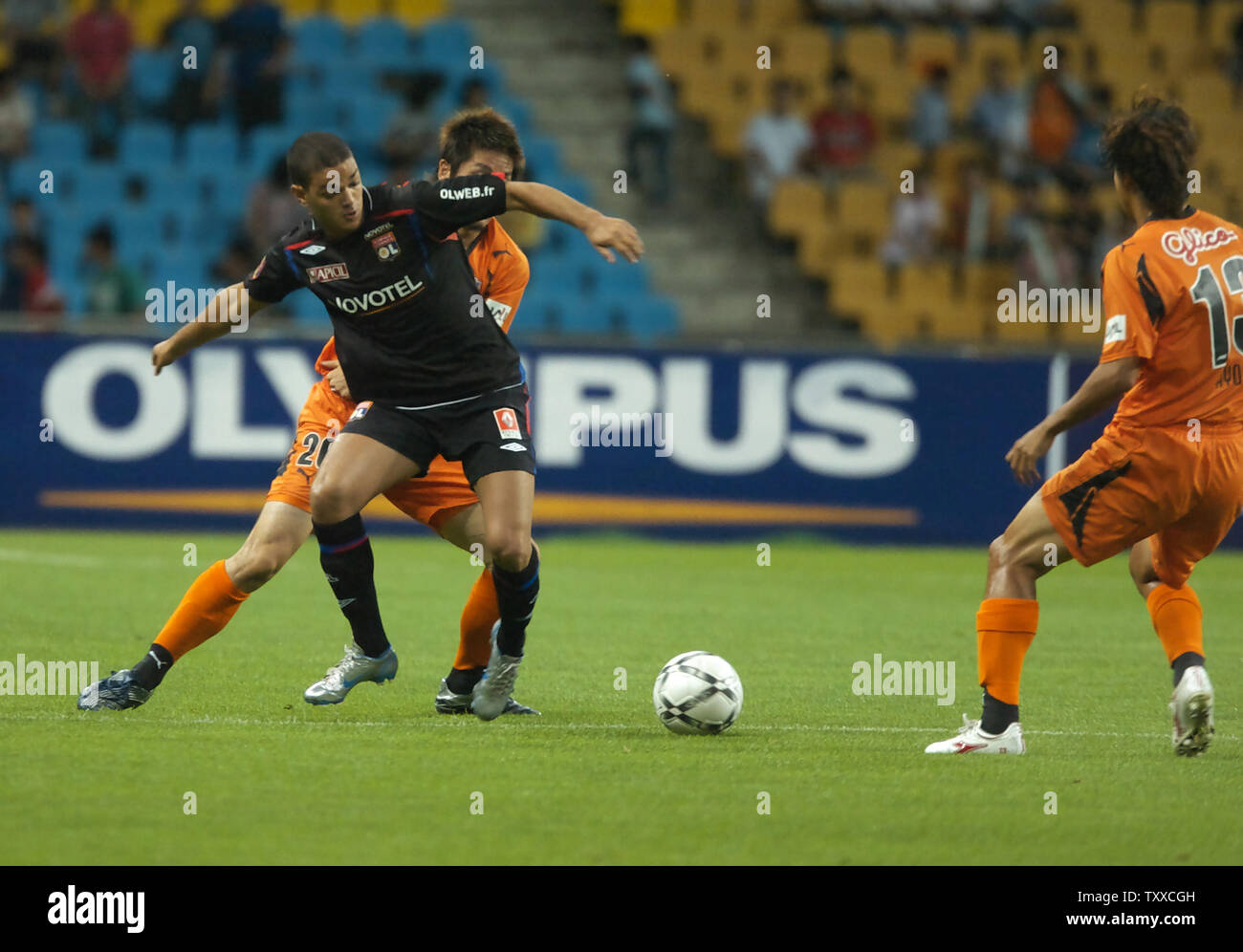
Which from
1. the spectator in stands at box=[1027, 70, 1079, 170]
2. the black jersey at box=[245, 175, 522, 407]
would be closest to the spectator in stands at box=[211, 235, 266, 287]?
the spectator in stands at box=[1027, 70, 1079, 170]

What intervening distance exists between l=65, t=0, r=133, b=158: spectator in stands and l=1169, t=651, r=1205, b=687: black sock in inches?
525

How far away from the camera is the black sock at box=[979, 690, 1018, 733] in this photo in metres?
5.96

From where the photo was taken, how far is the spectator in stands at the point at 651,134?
1745 centimetres

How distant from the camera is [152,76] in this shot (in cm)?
1717

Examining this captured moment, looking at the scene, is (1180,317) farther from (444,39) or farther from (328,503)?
(444,39)

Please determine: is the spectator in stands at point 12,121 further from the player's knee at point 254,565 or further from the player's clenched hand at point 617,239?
the player's clenched hand at point 617,239

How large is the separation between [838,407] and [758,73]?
5888mm

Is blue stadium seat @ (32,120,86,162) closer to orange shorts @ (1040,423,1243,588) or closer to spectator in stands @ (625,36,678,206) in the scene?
spectator in stands @ (625,36,678,206)

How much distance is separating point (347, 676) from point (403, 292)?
153cm

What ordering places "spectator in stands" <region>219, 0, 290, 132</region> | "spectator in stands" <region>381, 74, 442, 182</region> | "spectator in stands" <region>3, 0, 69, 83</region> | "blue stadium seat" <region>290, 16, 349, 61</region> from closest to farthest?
"spectator in stands" <region>381, 74, 442, 182</region> < "spectator in stands" <region>219, 0, 290, 132</region> < "spectator in stands" <region>3, 0, 69, 83</region> < "blue stadium seat" <region>290, 16, 349, 61</region>

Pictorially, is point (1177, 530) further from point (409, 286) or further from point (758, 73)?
point (758, 73)

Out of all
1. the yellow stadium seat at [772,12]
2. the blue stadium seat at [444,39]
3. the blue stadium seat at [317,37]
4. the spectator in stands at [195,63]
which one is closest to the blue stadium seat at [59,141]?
the spectator in stands at [195,63]

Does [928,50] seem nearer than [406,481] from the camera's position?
No

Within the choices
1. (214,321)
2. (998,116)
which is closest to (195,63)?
(998,116)
